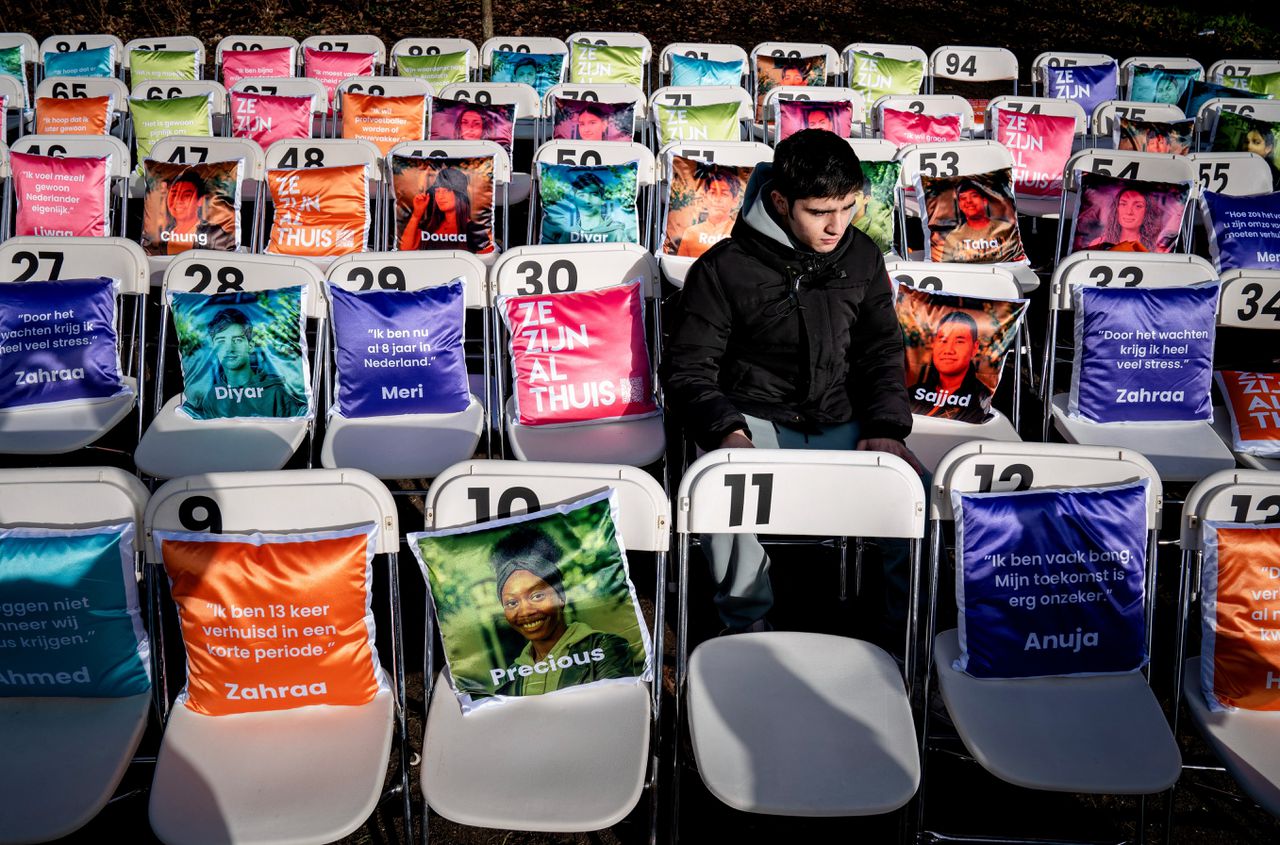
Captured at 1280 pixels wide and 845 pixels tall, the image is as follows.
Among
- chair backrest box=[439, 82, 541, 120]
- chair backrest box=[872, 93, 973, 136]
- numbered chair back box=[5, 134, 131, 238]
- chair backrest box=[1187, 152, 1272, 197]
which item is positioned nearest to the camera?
numbered chair back box=[5, 134, 131, 238]

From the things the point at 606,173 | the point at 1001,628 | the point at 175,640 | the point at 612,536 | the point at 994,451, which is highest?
the point at 606,173

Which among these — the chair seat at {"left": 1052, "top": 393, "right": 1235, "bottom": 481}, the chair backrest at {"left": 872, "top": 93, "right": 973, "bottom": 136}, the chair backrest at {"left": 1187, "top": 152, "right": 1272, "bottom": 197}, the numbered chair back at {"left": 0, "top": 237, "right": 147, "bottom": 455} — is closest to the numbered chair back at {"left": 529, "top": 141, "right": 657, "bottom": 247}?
the numbered chair back at {"left": 0, "top": 237, "right": 147, "bottom": 455}

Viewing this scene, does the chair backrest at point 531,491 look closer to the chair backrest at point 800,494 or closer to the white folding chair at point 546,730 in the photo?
the white folding chair at point 546,730

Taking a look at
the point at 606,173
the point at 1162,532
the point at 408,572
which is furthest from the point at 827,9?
the point at 408,572

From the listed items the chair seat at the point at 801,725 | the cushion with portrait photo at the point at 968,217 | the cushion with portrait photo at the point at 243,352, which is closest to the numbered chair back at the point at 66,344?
the cushion with portrait photo at the point at 243,352

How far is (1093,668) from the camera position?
2920mm

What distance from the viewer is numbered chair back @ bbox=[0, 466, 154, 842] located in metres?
→ 2.71

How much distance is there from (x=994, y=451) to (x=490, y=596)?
4.87 feet

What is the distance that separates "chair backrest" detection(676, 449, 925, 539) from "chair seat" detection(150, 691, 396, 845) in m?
1.04

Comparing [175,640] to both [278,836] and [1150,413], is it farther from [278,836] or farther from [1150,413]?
[1150,413]

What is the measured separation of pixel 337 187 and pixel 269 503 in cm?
280

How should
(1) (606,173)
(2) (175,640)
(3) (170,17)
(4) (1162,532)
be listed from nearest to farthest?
(2) (175,640), (4) (1162,532), (1) (606,173), (3) (170,17)

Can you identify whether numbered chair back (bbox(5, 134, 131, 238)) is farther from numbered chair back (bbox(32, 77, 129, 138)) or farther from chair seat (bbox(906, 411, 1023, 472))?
chair seat (bbox(906, 411, 1023, 472))

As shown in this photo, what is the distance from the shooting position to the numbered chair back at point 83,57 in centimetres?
802
